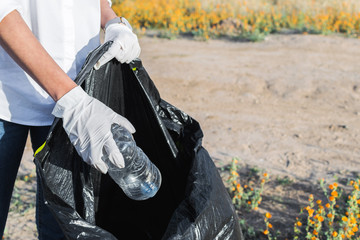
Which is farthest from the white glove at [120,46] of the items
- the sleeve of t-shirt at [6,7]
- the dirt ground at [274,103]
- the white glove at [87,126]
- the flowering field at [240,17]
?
the flowering field at [240,17]

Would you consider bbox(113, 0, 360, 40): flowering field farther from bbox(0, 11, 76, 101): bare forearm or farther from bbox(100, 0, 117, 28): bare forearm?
bbox(0, 11, 76, 101): bare forearm

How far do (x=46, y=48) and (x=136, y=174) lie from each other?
59 centimetres

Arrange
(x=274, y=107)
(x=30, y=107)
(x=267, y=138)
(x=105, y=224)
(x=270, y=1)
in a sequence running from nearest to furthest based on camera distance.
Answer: (x=30, y=107) → (x=105, y=224) → (x=267, y=138) → (x=274, y=107) → (x=270, y=1)

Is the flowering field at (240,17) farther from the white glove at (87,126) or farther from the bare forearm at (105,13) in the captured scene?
the white glove at (87,126)

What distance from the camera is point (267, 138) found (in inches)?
160

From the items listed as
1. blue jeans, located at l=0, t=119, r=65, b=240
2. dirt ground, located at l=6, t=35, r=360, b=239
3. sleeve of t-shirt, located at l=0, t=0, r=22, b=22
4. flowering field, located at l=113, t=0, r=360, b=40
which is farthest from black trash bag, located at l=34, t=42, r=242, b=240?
flowering field, located at l=113, t=0, r=360, b=40

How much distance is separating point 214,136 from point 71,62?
8.35ft

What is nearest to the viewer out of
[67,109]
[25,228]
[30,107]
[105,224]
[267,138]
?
[67,109]

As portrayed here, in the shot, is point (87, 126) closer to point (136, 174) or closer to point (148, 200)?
point (136, 174)

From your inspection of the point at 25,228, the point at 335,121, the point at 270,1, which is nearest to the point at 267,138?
the point at 335,121

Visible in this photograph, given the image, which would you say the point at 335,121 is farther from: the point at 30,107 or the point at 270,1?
the point at 270,1

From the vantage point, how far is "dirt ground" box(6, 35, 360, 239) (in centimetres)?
345

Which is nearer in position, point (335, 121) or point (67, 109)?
point (67, 109)

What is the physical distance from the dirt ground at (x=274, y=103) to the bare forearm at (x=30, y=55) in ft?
5.48
